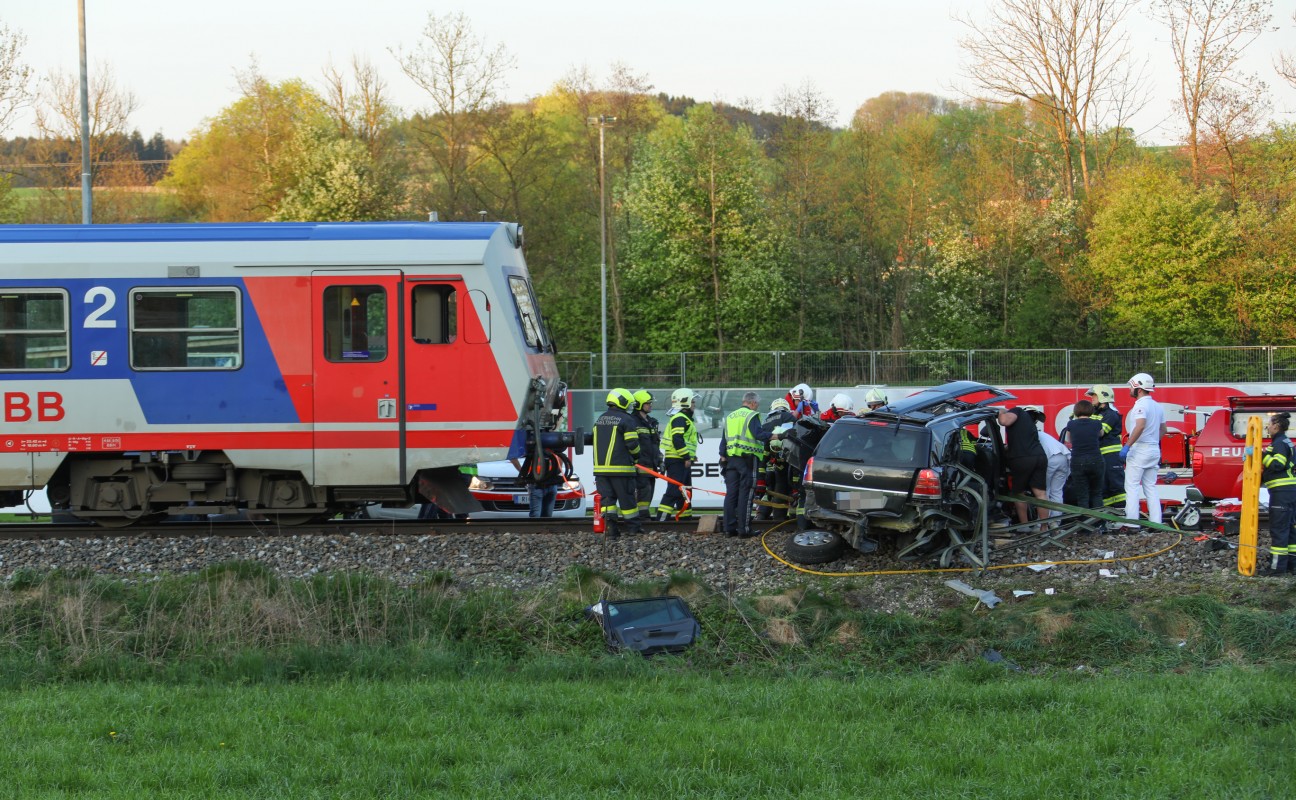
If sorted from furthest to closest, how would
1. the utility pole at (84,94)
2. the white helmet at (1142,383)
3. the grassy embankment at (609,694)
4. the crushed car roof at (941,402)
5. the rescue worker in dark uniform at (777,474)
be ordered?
the utility pole at (84,94) < the rescue worker in dark uniform at (777,474) < the white helmet at (1142,383) < the crushed car roof at (941,402) < the grassy embankment at (609,694)

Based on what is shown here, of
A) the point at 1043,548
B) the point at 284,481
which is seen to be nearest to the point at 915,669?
the point at 1043,548

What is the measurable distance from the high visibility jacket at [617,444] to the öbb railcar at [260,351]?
0.97m

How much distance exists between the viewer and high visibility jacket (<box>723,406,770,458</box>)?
1219cm

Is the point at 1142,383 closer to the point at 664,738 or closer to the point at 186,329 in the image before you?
the point at 664,738

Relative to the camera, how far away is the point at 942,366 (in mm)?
24438

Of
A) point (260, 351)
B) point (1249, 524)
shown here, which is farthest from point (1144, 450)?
point (260, 351)

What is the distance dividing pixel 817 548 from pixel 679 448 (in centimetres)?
302

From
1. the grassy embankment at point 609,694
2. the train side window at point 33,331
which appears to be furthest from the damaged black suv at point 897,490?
the train side window at point 33,331

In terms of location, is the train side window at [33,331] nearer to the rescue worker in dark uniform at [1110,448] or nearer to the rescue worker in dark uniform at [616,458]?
the rescue worker in dark uniform at [616,458]

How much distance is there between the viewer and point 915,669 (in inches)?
315

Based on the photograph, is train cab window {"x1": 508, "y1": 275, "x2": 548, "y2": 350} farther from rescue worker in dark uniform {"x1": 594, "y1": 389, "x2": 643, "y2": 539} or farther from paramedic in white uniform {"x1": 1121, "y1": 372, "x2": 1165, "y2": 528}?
paramedic in white uniform {"x1": 1121, "y1": 372, "x2": 1165, "y2": 528}

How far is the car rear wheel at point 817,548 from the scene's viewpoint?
10820mm

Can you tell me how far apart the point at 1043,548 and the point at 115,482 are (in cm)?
964

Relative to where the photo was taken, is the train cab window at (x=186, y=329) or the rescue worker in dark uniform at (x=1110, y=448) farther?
the rescue worker in dark uniform at (x=1110, y=448)
